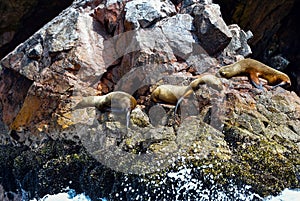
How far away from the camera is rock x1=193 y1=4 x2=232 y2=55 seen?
716 centimetres

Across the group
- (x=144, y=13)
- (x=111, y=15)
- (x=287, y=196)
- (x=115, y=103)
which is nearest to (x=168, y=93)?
(x=115, y=103)

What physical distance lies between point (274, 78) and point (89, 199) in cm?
283

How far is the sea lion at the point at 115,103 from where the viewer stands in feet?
21.4

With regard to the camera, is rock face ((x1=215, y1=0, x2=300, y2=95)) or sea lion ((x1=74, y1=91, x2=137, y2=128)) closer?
sea lion ((x1=74, y1=91, x2=137, y2=128))

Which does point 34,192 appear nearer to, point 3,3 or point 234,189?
point 234,189

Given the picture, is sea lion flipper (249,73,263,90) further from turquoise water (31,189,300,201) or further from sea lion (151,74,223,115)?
turquoise water (31,189,300,201)

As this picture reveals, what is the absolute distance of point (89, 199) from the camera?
623cm

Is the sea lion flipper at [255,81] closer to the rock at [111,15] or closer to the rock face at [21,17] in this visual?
the rock at [111,15]

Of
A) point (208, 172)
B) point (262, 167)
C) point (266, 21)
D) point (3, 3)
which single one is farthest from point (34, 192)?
point (266, 21)

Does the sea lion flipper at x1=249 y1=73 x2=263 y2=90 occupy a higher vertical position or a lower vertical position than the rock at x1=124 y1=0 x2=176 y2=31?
lower

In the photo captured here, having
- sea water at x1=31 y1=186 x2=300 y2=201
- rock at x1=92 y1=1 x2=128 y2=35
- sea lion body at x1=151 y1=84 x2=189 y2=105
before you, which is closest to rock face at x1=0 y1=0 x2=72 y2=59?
rock at x1=92 y1=1 x2=128 y2=35

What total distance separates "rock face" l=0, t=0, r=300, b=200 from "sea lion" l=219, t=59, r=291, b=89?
10 cm

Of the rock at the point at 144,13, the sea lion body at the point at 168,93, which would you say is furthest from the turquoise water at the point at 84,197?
the rock at the point at 144,13

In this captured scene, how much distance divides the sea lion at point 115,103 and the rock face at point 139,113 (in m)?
0.09
